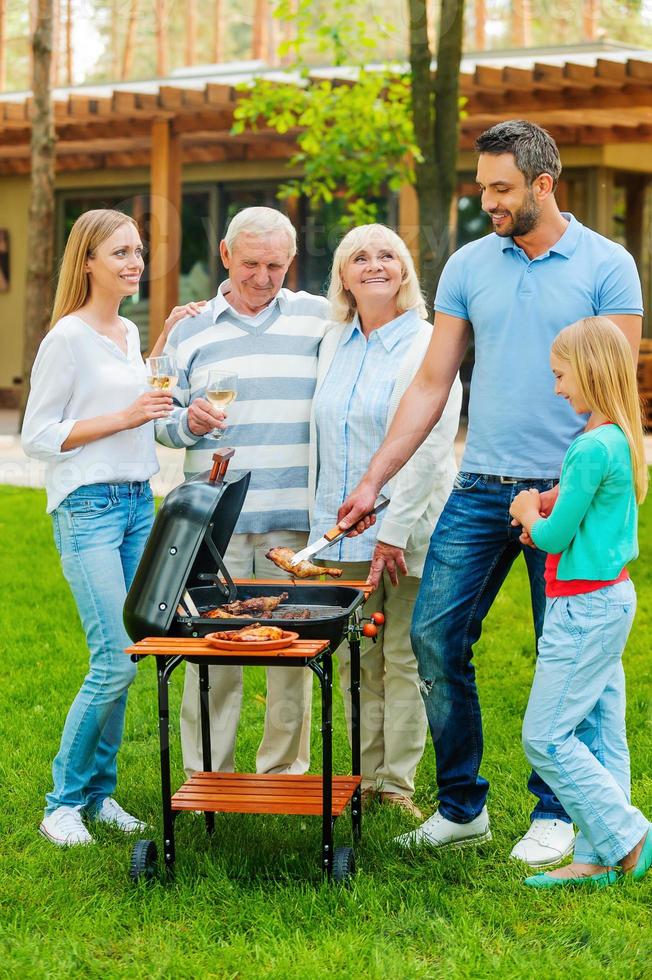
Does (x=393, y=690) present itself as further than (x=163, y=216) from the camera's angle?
No

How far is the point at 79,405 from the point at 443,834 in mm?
1653

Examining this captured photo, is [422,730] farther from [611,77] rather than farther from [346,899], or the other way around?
[611,77]

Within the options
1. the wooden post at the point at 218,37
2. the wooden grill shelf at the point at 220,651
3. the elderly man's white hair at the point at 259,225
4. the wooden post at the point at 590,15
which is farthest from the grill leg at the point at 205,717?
the wooden post at the point at 218,37

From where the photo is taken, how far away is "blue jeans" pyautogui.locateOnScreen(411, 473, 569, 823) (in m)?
3.68

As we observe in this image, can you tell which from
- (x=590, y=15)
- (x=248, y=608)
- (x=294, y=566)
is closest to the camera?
(x=248, y=608)

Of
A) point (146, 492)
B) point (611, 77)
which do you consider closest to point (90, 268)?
point (146, 492)

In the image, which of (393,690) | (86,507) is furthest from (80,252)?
(393,690)

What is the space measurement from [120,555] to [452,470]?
1106 millimetres

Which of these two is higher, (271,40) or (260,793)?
(271,40)

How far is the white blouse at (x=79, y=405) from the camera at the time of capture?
376cm

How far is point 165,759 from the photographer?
3404 millimetres

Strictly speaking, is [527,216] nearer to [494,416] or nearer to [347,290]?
[494,416]

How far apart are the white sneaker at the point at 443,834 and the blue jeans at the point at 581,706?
1.55 feet

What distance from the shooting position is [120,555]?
3955 millimetres
